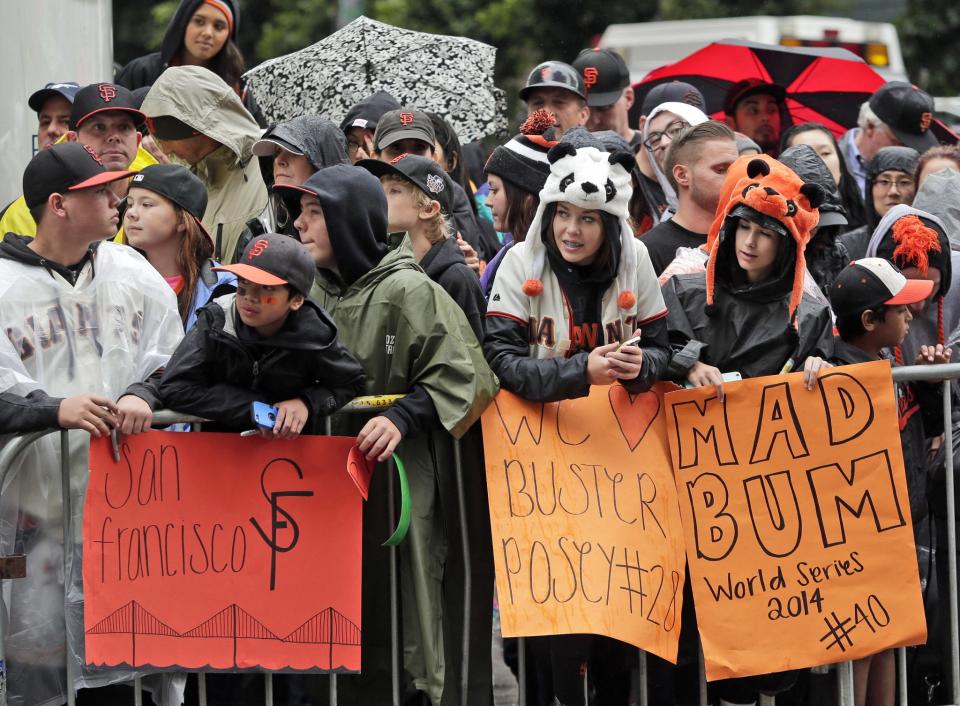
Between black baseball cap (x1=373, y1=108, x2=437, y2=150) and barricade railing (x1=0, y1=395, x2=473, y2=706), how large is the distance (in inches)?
79.6

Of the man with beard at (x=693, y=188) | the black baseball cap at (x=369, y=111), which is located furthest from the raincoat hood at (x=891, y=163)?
the black baseball cap at (x=369, y=111)

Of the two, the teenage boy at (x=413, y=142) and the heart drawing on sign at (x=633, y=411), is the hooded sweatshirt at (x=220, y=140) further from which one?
the heart drawing on sign at (x=633, y=411)

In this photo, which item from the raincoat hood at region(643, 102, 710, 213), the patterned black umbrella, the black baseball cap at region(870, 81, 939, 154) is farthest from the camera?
the black baseball cap at region(870, 81, 939, 154)

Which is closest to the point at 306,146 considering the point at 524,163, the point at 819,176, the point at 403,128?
the point at 403,128

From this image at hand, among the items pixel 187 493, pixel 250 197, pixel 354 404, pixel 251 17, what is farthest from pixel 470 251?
pixel 251 17

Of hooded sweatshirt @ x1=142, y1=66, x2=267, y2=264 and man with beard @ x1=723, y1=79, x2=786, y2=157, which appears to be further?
man with beard @ x1=723, y1=79, x2=786, y2=157

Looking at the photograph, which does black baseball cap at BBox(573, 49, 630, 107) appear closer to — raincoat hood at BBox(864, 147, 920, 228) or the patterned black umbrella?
the patterned black umbrella

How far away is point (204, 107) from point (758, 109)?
3.68m

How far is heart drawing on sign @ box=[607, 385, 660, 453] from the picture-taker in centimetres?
564

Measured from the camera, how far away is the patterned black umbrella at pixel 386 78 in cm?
862

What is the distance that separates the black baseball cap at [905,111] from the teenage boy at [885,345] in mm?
3652

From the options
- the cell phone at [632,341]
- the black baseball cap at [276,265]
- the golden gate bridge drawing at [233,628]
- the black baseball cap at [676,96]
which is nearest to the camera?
the black baseball cap at [276,265]

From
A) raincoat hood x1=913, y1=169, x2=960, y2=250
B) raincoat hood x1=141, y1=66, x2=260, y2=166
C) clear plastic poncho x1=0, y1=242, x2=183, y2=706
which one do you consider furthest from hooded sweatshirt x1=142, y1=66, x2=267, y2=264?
raincoat hood x1=913, y1=169, x2=960, y2=250

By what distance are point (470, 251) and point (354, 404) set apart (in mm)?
1617
